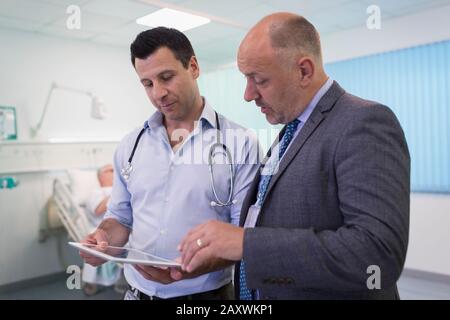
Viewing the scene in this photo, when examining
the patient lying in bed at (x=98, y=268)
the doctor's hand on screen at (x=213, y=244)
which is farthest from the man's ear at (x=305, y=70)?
the patient lying in bed at (x=98, y=268)

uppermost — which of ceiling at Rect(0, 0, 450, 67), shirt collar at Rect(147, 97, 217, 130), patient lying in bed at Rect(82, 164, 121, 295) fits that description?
ceiling at Rect(0, 0, 450, 67)

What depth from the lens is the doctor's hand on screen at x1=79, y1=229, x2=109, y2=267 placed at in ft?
2.89

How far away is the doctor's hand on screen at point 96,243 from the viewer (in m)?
0.88

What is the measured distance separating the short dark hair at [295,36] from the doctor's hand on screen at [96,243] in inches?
22.5

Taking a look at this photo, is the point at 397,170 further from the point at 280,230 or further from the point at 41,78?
the point at 41,78

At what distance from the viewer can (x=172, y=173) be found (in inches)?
40.4

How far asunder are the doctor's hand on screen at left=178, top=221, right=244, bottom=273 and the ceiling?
188 cm

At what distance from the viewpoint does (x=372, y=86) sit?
3053 mm

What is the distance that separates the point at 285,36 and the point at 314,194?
0.29m

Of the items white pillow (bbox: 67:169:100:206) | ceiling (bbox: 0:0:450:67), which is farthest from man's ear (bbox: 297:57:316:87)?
white pillow (bbox: 67:169:100:206)

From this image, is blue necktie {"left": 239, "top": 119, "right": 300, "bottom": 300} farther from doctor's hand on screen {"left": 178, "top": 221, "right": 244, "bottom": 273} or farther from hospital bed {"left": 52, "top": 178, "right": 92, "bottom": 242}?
hospital bed {"left": 52, "top": 178, "right": 92, "bottom": 242}

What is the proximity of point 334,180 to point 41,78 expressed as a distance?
294cm

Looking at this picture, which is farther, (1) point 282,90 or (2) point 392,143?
(1) point 282,90

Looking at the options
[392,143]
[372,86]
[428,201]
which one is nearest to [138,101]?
[372,86]
